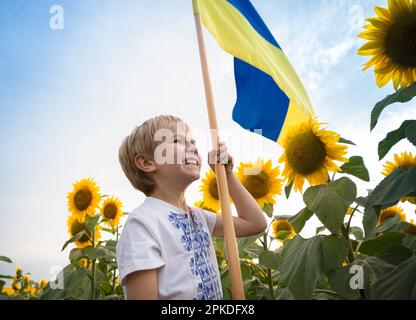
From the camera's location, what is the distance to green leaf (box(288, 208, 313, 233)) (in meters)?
1.97

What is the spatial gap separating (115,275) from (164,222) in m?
2.01

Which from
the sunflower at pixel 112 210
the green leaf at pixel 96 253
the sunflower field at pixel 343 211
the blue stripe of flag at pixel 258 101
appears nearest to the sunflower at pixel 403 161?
the sunflower field at pixel 343 211

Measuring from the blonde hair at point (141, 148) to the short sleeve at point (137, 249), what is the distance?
0.32 m

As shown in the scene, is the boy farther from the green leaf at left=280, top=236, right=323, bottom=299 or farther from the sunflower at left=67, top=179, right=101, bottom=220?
the sunflower at left=67, top=179, right=101, bottom=220

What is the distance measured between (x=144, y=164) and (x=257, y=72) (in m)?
1.09

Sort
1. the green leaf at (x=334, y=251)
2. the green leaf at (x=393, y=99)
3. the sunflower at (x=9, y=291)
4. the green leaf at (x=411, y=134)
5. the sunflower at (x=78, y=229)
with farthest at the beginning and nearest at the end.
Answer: the sunflower at (x=9, y=291) < the sunflower at (x=78, y=229) < the green leaf at (x=334, y=251) < the green leaf at (x=393, y=99) < the green leaf at (x=411, y=134)

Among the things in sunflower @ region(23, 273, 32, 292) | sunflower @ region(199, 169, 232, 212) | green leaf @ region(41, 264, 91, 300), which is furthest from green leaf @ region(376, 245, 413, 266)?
sunflower @ region(23, 273, 32, 292)

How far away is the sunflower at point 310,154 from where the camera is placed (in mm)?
1990

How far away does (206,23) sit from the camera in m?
2.12

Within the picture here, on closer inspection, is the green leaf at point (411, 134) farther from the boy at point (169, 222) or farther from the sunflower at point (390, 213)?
the sunflower at point (390, 213)

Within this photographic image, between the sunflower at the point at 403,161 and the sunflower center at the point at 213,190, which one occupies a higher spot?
the sunflower center at the point at 213,190

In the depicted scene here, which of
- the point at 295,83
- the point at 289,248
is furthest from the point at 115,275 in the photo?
the point at 295,83

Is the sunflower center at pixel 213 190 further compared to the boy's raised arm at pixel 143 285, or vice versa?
the sunflower center at pixel 213 190
